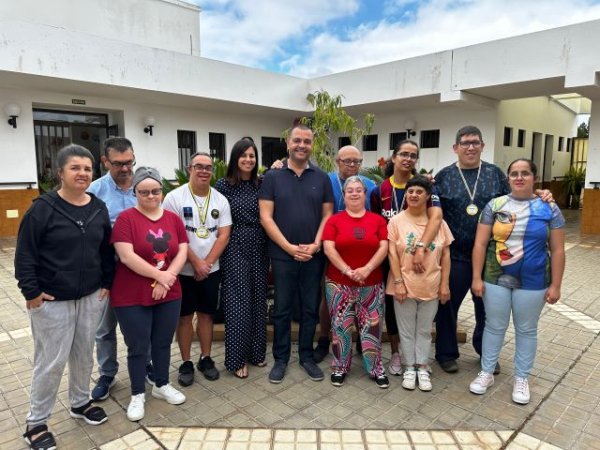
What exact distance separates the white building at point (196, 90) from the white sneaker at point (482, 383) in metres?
A: 7.74

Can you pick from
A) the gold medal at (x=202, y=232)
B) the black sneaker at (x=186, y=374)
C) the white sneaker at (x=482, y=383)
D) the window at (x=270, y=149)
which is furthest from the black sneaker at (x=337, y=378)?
the window at (x=270, y=149)

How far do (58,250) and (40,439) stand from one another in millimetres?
1118

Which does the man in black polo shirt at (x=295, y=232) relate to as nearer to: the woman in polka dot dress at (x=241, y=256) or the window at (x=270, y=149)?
the woman in polka dot dress at (x=241, y=256)

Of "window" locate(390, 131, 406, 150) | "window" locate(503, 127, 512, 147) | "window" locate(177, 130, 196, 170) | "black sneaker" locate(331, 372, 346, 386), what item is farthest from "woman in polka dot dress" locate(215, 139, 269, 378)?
"window" locate(503, 127, 512, 147)

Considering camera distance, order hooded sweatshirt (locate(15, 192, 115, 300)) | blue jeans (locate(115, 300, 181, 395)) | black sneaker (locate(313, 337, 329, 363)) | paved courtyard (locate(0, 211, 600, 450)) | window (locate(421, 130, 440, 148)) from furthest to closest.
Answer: window (locate(421, 130, 440, 148))
black sneaker (locate(313, 337, 329, 363))
blue jeans (locate(115, 300, 181, 395))
paved courtyard (locate(0, 211, 600, 450))
hooded sweatshirt (locate(15, 192, 115, 300))

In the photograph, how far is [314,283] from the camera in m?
3.37

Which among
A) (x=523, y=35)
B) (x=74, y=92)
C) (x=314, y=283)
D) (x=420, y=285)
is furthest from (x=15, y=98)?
(x=523, y=35)

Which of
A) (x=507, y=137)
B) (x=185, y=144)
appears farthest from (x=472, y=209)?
(x=507, y=137)

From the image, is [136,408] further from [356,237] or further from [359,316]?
[356,237]

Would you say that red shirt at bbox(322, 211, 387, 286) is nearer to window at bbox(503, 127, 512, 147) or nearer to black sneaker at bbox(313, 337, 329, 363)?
black sneaker at bbox(313, 337, 329, 363)

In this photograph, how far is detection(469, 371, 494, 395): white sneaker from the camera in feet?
10.3

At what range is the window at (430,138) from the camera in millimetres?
13039

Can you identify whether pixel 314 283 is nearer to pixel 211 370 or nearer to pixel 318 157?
pixel 211 370

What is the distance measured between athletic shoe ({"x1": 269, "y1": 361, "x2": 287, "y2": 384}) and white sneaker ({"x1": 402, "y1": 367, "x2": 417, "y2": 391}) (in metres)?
0.93
